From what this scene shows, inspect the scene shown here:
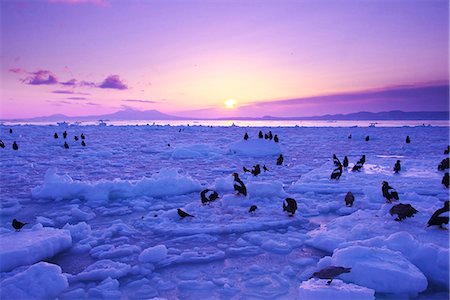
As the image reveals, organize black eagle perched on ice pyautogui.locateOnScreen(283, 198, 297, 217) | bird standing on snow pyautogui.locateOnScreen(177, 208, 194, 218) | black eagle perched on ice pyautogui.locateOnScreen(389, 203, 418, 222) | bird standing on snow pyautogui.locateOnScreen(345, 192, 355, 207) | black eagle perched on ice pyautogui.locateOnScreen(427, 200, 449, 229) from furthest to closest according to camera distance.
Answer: bird standing on snow pyautogui.locateOnScreen(345, 192, 355, 207) → black eagle perched on ice pyautogui.locateOnScreen(283, 198, 297, 217) → bird standing on snow pyautogui.locateOnScreen(177, 208, 194, 218) → black eagle perched on ice pyautogui.locateOnScreen(389, 203, 418, 222) → black eagle perched on ice pyautogui.locateOnScreen(427, 200, 449, 229)

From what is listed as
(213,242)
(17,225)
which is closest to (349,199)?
(213,242)

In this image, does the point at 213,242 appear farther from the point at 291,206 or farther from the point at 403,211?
the point at 403,211

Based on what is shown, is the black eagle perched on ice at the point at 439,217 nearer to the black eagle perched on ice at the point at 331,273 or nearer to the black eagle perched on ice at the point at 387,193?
the black eagle perched on ice at the point at 387,193

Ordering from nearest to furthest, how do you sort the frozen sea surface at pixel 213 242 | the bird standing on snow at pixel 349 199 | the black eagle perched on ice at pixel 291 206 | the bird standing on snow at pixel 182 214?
1. the frozen sea surface at pixel 213 242
2. the bird standing on snow at pixel 182 214
3. the black eagle perched on ice at pixel 291 206
4. the bird standing on snow at pixel 349 199

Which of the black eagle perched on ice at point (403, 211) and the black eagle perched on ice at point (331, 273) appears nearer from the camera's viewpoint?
the black eagle perched on ice at point (331, 273)

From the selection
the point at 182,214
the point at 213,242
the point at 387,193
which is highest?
the point at 387,193

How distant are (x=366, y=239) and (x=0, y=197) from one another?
717 centimetres

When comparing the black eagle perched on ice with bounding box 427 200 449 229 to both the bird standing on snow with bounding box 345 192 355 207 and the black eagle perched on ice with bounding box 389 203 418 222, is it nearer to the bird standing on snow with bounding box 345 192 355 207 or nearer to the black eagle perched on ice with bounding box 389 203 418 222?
the black eagle perched on ice with bounding box 389 203 418 222

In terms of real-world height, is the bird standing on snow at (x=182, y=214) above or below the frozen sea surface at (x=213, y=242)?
above

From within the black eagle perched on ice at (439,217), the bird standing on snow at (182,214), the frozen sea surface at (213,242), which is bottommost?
the frozen sea surface at (213,242)

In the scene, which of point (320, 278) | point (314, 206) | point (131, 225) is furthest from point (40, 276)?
point (314, 206)

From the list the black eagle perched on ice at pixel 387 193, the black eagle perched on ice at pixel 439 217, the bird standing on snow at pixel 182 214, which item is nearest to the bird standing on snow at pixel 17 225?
the bird standing on snow at pixel 182 214

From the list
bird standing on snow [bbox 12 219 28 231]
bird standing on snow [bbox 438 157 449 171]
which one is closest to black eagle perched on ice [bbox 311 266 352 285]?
bird standing on snow [bbox 12 219 28 231]

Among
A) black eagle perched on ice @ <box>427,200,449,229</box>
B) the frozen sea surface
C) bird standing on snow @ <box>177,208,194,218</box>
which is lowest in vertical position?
the frozen sea surface
